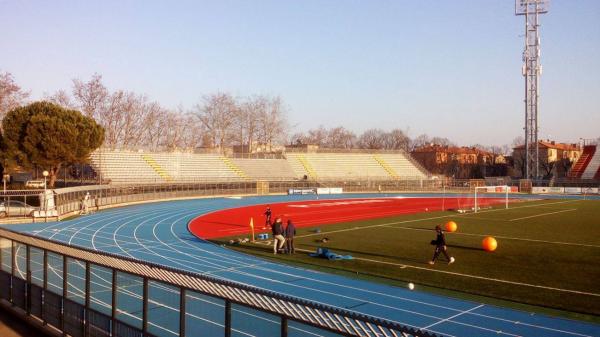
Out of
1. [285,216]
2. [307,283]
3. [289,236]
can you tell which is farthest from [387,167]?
[307,283]

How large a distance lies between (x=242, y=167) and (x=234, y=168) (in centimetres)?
151

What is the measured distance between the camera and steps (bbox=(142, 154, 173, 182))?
61.9 meters

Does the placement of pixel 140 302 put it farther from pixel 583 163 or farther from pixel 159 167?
pixel 583 163

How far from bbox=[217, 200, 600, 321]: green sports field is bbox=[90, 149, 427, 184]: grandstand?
33.6 m

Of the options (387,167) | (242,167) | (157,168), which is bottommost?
(157,168)

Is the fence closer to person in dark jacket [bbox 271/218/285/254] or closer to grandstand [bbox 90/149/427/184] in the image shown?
person in dark jacket [bbox 271/218/285/254]

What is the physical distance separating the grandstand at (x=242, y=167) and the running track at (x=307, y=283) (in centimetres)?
2532

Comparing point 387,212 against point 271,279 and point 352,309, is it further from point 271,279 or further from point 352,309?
point 352,309

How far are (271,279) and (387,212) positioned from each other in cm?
2662

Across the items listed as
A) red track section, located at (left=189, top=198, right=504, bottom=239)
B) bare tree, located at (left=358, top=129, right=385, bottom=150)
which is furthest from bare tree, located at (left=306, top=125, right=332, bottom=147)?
red track section, located at (left=189, top=198, right=504, bottom=239)

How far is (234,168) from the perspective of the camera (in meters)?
71.1

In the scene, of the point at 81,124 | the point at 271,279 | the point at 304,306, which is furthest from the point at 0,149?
the point at 304,306

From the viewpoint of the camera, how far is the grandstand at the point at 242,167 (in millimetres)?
58938

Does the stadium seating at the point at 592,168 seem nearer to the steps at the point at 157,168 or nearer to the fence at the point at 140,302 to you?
the steps at the point at 157,168
